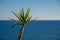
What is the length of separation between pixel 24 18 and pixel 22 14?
19 centimetres

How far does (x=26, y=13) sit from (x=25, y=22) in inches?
15.5

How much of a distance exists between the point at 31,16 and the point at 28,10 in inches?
12.1

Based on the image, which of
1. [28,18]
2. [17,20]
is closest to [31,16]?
[28,18]

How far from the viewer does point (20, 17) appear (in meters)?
7.36

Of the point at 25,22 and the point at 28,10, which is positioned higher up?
the point at 28,10

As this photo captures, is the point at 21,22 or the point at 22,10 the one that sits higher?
the point at 22,10

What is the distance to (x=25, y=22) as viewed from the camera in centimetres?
736

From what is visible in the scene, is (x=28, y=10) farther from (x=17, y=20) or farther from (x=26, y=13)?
(x=17, y=20)

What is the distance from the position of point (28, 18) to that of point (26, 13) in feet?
0.76

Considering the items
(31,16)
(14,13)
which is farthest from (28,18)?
(14,13)

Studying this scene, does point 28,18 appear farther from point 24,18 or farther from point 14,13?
point 14,13

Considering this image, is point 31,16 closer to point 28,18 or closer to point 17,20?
point 28,18

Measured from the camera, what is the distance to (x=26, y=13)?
24.4ft

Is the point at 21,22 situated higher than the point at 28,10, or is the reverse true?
the point at 28,10
